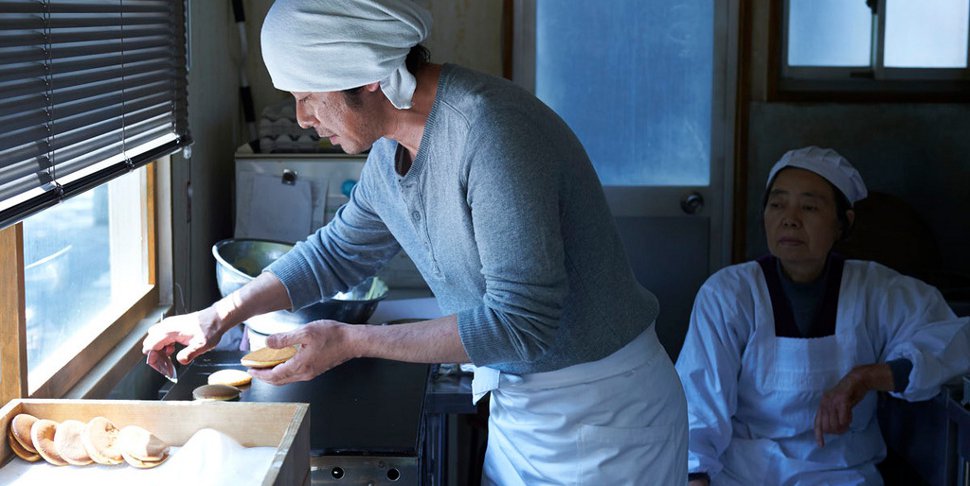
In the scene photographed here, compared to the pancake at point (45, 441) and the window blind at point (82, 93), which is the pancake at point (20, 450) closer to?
the pancake at point (45, 441)

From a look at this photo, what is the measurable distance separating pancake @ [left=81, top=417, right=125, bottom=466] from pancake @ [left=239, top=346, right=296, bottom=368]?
19.7 inches

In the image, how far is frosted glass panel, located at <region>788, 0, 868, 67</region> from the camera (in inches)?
150

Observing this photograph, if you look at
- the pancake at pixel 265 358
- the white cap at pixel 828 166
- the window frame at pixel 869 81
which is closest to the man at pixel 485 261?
the pancake at pixel 265 358

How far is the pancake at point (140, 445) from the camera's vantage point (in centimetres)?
148

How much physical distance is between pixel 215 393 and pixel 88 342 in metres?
0.27

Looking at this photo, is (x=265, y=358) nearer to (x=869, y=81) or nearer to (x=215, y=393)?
(x=215, y=393)

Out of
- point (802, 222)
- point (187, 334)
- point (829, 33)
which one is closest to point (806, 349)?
point (802, 222)

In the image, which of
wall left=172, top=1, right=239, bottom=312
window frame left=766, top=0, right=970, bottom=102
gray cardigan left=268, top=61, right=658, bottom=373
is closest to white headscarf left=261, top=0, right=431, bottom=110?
gray cardigan left=268, top=61, right=658, bottom=373

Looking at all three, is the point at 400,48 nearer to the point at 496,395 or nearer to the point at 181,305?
the point at 496,395

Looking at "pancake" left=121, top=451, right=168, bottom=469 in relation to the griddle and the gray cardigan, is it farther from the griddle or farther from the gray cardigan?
the gray cardigan

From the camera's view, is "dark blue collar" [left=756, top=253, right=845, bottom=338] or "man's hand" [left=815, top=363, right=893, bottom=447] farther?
"dark blue collar" [left=756, top=253, right=845, bottom=338]

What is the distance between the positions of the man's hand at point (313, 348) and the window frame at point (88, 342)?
42 cm

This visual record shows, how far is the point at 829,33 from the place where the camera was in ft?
12.6

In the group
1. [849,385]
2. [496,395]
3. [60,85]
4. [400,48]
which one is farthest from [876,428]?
[60,85]
